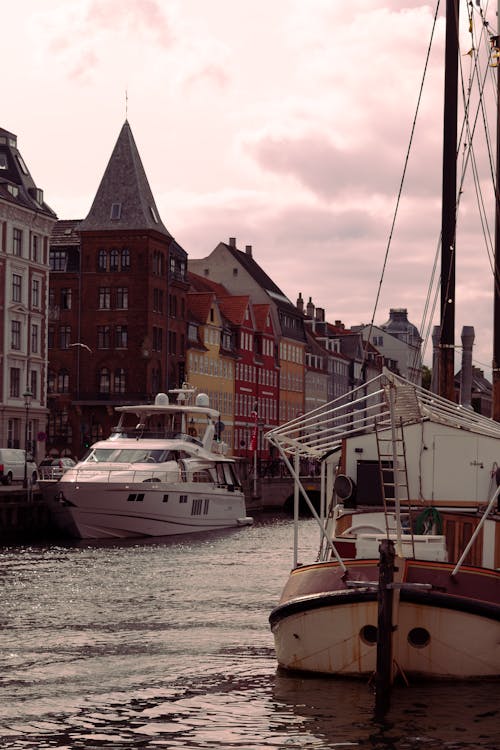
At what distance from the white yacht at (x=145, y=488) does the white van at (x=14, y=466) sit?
5.46 meters

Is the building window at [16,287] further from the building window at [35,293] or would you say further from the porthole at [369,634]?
the porthole at [369,634]

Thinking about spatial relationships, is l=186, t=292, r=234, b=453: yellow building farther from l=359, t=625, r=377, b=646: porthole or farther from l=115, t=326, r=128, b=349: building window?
l=359, t=625, r=377, b=646: porthole

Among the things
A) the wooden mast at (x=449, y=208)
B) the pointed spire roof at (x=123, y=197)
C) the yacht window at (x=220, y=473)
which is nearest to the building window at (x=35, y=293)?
the pointed spire roof at (x=123, y=197)

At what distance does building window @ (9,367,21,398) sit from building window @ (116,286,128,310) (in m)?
18.7

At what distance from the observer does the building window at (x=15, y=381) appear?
84.3 meters

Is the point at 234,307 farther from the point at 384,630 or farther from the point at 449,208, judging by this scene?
the point at 384,630

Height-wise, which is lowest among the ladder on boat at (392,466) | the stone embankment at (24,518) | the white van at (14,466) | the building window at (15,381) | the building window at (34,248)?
the stone embankment at (24,518)

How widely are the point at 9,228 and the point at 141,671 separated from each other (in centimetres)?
6590

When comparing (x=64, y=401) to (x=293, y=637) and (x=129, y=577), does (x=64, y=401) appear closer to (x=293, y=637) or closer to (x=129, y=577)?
(x=129, y=577)

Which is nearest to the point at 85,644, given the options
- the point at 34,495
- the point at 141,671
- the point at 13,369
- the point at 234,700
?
the point at 141,671

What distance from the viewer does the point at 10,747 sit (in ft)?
52.3

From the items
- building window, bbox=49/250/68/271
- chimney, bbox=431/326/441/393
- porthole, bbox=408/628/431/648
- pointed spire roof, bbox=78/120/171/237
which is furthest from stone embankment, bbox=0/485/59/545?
building window, bbox=49/250/68/271

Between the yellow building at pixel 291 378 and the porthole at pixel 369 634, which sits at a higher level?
the yellow building at pixel 291 378

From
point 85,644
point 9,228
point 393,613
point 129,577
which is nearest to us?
point 393,613
